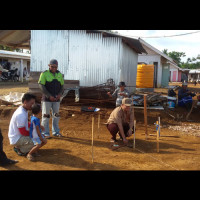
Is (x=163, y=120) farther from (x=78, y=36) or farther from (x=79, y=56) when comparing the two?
(x=78, y=36)

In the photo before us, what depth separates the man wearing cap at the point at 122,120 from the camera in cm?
497

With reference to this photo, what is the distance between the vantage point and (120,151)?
4.89 metres

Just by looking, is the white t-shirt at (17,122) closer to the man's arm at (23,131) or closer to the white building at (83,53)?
the man's arm at (23,131)

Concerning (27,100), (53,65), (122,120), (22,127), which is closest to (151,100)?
(122,120)

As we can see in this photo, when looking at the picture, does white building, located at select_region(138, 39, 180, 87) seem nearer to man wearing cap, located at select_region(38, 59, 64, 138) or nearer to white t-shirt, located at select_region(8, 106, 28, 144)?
man wearing cap, located at select_region(38, 59, 64, 138)

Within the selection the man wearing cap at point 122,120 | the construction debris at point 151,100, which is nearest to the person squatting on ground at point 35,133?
the man wearing cap at point 122,120

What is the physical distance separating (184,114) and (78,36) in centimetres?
607

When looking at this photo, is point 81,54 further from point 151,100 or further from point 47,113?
point 47,113

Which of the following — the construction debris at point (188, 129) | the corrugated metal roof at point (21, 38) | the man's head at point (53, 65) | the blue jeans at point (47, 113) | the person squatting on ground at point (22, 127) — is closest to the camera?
the person squatting on ground at point (22, 127)

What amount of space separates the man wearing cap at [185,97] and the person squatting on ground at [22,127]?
7.49 metres

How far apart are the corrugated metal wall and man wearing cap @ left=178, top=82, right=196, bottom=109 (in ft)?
9.92

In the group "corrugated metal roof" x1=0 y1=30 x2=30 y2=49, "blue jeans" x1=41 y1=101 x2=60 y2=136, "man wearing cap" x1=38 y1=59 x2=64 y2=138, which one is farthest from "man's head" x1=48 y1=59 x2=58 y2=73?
"corrugated metal roof" x1=0 y1=30 x2=30 y2=49

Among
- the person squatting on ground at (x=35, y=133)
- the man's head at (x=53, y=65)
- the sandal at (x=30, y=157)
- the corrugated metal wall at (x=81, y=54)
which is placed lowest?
the sandal at (x=30, y=157)

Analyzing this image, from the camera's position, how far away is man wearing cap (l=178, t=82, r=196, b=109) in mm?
9492
